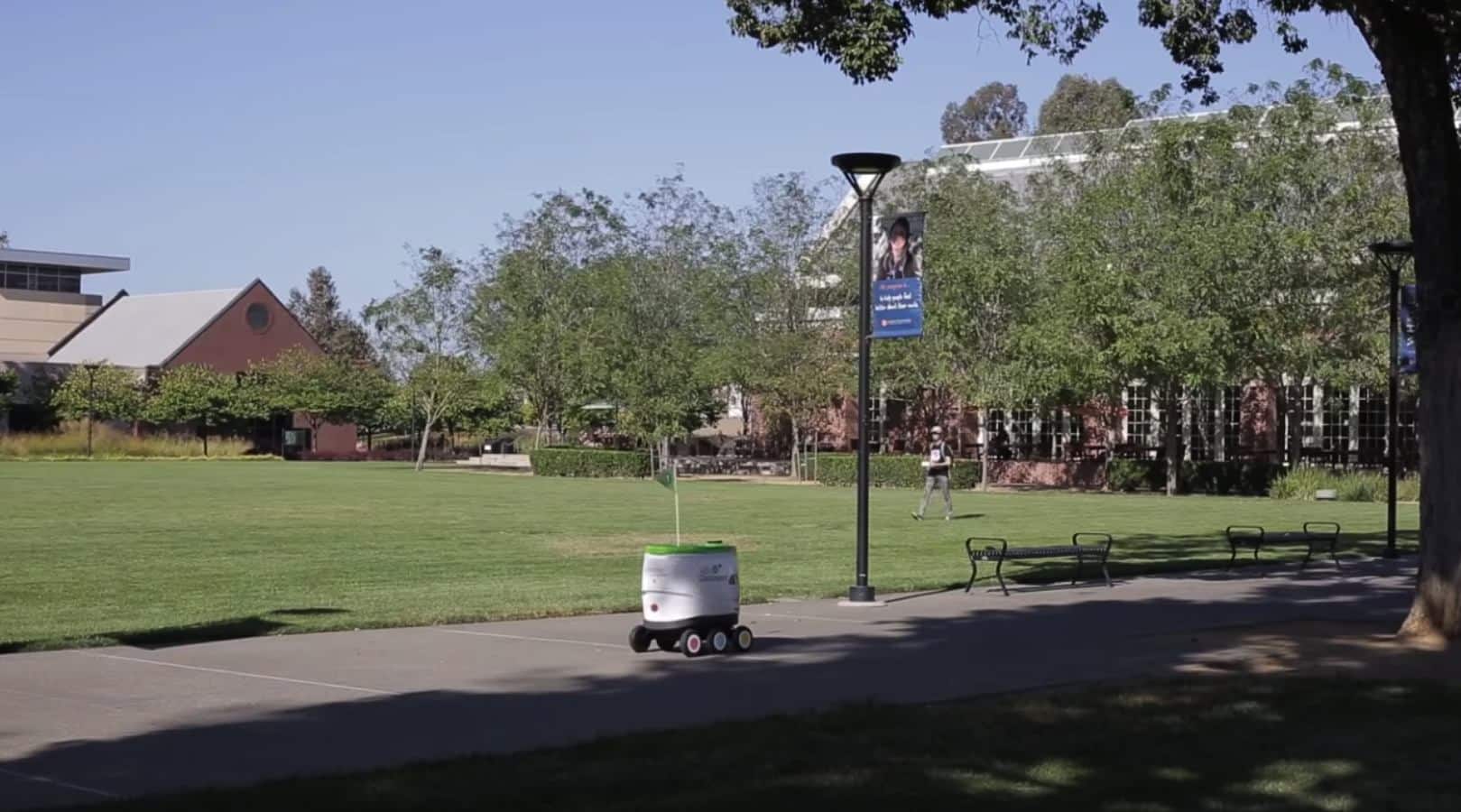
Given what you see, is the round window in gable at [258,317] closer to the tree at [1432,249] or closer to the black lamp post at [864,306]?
the black lamp post at [864,306]

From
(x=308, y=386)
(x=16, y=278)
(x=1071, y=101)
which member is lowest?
(x=308, y=386)

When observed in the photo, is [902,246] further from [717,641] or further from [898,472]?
[898,472]

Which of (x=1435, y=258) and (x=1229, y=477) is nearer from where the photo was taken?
(x=1435, y=258)

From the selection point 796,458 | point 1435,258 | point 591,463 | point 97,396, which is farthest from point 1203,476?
point 97,396

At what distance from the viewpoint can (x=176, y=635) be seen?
602 inches

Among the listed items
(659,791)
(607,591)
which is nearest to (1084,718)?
(659,791)

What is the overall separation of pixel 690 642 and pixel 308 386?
80.2m

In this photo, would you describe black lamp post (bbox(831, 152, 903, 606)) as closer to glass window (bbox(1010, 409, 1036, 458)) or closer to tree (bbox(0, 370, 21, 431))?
glass window (bbox(1010, 409, 1036, 458))

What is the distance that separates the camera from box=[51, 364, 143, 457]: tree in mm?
87312

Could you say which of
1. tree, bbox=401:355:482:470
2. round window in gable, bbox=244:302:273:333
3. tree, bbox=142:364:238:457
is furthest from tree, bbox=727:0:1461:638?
round window in gable, bbox=244:302:273:333

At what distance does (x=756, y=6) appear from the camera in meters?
16.7

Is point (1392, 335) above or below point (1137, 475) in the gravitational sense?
above

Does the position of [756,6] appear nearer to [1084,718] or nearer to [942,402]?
[1084,718]

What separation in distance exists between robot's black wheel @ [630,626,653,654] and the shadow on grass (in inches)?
135
